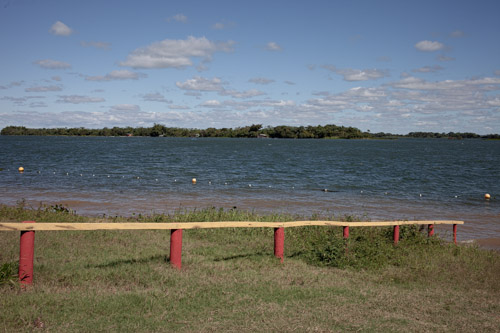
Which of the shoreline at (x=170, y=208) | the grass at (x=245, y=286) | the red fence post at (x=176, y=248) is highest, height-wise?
the red fence post at (x=176, y=248)

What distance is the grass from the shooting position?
18.4 ft

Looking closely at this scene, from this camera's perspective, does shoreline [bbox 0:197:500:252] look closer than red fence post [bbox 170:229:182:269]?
No

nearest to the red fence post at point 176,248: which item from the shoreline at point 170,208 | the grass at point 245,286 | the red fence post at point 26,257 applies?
the grass at point 245,286

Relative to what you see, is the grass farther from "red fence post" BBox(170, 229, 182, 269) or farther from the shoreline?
the shoreline

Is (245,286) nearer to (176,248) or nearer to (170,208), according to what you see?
(176,248)

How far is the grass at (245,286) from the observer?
561 centimetres

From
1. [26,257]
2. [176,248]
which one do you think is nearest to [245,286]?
[176,248]

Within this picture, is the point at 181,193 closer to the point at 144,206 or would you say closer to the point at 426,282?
the point at 144,206

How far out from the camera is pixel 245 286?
714cm

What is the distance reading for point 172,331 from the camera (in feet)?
17.2

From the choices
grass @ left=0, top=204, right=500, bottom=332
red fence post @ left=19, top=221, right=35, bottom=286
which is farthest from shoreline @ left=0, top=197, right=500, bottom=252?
red fence post @ left=19, top=221, right=35, bottom=286

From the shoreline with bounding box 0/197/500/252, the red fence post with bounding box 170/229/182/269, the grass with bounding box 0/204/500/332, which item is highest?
the red fence post with bounding box 170/229/182/269

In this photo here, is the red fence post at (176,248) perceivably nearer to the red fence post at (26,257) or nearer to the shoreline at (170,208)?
the red fence post at (26,257)

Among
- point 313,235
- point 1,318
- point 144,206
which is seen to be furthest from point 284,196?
point 1,318
